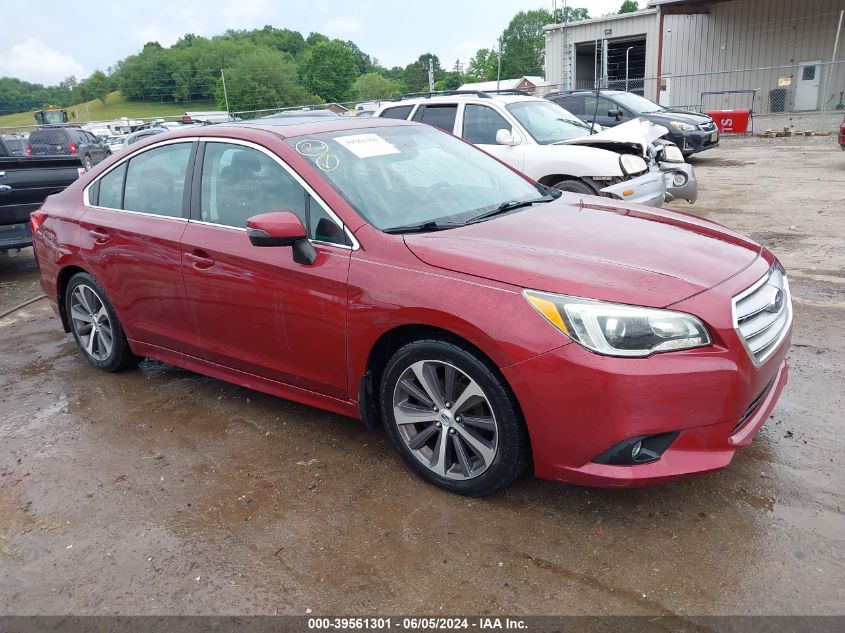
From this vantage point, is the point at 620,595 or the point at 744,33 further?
the point at 744,33

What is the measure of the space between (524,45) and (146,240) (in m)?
118

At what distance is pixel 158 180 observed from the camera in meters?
4.22

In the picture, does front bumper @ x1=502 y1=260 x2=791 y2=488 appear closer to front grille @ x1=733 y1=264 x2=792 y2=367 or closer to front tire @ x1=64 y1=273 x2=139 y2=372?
front grille @ x1=733 y1=264 x2=792 y2=367

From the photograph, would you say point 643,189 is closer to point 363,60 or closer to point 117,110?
point 117,110

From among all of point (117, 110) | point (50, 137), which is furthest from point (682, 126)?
point (117, 110)

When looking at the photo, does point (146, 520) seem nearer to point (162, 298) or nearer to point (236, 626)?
point (236, 626)

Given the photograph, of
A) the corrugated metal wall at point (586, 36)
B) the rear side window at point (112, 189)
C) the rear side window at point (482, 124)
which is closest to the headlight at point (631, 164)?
the rear side window at point (482, 124)

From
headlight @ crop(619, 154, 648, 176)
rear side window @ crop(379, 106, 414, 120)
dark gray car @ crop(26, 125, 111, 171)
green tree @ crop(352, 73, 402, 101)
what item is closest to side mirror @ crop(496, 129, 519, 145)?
headlight @ crop(619, 154, 648, 176)

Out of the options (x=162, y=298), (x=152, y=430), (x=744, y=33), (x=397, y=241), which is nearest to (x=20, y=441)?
(x=152, y=430)

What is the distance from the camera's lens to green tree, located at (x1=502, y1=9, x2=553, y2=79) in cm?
10291

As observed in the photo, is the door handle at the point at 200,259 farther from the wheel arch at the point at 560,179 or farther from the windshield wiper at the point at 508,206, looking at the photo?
the wheel arch at the point at 560,179

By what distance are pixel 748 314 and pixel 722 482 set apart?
843 mm

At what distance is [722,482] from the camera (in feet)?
10.2

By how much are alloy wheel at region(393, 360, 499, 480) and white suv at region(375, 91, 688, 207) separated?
4.30 m
